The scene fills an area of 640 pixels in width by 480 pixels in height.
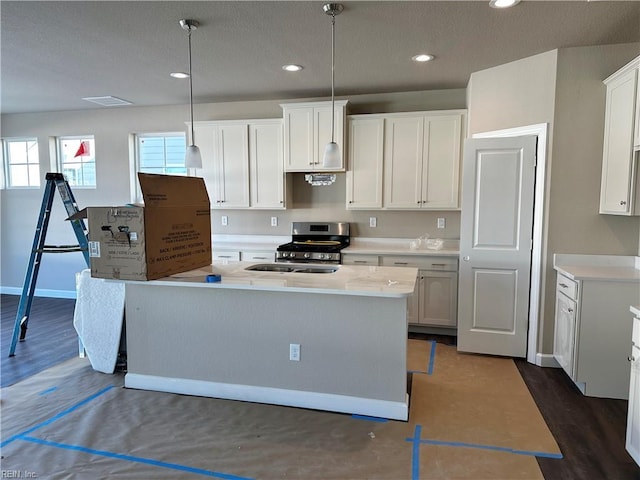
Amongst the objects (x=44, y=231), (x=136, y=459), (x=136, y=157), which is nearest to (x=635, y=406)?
(x=136, y=459)

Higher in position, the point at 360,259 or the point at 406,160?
the point at 406,160

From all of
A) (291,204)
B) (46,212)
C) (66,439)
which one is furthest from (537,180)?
(46,212)

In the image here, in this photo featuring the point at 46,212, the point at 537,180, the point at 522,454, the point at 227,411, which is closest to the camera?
the point at 522,454

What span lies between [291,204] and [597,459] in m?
3.78

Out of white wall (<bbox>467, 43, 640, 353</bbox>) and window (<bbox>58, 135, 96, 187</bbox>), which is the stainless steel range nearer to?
Answer: white wall (<bbox>467, 43, 640, 353</bbox>)

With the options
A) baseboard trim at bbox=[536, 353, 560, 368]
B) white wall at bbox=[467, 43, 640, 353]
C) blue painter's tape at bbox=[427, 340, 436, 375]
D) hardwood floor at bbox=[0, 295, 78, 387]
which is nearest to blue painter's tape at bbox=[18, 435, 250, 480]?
hardwood floor at bbox=[0, 295, 78, 387]

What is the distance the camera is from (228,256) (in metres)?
4.83

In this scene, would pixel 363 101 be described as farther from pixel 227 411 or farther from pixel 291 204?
pixel 227 411

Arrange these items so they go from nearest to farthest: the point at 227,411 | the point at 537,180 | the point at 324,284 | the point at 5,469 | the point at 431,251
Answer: the point at 5,469
the point at 324,284
the point at 227,411
the point at 537,180
the point at 431,251

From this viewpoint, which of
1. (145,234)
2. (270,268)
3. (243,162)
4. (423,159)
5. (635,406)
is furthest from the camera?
(243,162)

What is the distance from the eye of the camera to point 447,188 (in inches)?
172

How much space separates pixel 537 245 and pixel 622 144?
975 mm

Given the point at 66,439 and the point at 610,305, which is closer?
the point at 66,439

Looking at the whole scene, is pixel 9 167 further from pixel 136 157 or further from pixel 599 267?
pixel 599 267
